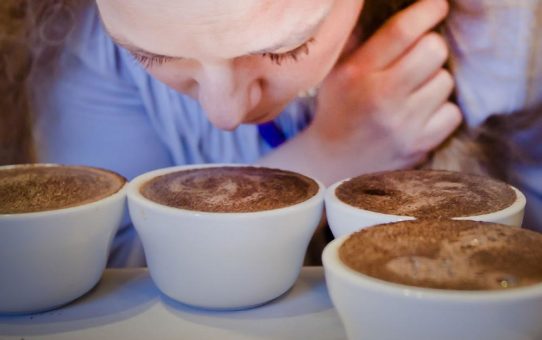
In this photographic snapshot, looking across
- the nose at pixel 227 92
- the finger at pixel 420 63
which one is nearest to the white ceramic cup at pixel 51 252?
the nose at pixel 227 92

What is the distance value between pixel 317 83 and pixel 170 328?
388mm

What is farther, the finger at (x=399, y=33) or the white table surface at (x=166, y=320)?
the finger at (x=399, y=33)

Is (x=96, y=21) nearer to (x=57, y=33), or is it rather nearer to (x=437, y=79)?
(x=57, y=33)

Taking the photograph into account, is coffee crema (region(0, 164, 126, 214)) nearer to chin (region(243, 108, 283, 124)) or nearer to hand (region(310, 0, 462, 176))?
chin (region(243, 108, 283, 124))

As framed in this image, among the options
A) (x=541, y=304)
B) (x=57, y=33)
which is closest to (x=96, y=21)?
(x=57, y=33)

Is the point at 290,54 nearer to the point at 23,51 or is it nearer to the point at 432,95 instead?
the point at 432,95

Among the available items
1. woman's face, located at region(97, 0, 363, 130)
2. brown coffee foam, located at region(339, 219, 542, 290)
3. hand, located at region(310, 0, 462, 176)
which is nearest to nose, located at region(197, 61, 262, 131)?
woman's face, located at region(97, 0, 363, 130)

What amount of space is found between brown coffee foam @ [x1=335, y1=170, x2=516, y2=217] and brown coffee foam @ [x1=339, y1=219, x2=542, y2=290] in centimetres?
8

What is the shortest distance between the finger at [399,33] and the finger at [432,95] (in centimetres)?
6

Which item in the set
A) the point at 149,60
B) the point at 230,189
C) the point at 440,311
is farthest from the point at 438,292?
the point at 149,60

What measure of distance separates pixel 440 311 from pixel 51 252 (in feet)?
1.42

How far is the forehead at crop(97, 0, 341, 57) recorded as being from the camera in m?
0.81

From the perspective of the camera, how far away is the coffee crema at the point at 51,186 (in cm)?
74

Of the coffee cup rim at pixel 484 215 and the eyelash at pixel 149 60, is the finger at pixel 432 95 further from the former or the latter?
the eyelash at pixel 149 60
